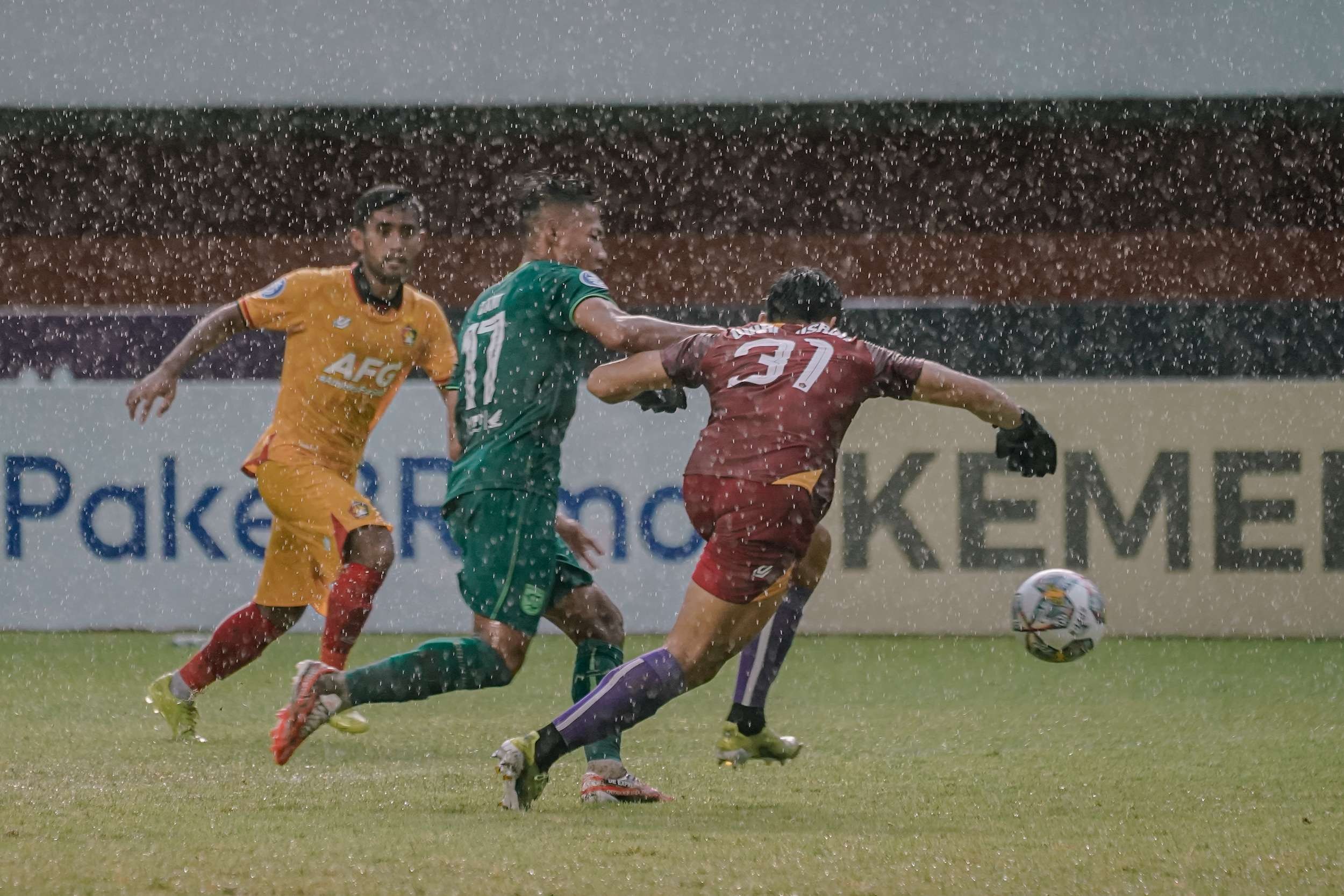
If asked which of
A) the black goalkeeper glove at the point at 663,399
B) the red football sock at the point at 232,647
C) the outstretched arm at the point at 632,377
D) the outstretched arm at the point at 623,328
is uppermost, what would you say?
the outstretched arm at the point at 623,328

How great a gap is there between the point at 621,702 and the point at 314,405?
2410 millimetres

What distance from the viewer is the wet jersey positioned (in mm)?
7402

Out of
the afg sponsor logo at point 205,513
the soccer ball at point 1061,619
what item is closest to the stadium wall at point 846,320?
the afg sponsor logo at point 205,513

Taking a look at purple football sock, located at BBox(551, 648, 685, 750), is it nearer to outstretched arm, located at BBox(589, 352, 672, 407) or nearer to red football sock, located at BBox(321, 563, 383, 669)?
outstretched arm, located at BBox(589, 352, 672, 407)

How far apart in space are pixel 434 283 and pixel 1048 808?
12679mm

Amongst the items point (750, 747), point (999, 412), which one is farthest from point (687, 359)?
point (750, 747)

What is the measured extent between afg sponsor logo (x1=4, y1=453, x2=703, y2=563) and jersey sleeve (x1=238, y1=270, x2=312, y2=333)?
389cm

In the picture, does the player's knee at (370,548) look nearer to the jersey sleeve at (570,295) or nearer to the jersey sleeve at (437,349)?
the jersey sleeve at (437,349)

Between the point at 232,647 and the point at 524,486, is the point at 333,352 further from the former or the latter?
the point at 524,486

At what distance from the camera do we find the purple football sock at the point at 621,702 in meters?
5.49

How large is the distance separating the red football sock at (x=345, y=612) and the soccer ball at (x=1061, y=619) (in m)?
2.21

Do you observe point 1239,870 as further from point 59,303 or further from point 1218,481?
point 59,303

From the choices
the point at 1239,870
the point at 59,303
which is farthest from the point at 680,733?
the point at 59,303

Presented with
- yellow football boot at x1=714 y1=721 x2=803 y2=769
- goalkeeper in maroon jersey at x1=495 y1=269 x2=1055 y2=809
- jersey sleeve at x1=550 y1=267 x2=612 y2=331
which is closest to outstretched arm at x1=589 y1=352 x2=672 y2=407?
goalkeeper in maroon jersey at x1=495 y1=269 x2=1055 y2=809
